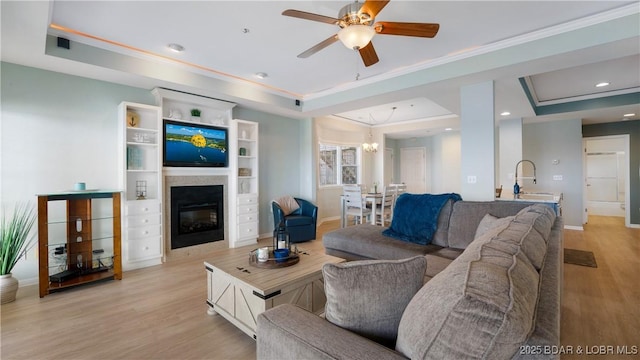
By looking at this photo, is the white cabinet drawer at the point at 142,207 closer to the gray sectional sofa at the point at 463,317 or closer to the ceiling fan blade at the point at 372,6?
the gray sectional sofa at the point at 463,317

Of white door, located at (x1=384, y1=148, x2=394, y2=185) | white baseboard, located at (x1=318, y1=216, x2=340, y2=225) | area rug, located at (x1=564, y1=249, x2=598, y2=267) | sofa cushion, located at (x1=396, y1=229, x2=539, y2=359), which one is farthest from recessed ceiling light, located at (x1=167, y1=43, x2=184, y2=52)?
white door, located at (x1=384, y1=148, x2=394, y2=185)

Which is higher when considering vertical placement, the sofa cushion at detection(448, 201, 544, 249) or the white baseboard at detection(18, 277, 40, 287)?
the sofa cushion at detection(448, 201, 544, 249)

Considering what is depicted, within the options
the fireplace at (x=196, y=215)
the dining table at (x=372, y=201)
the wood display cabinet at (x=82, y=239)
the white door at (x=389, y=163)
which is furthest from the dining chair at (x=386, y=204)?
the wood display cabinet at (x=82, y=239)

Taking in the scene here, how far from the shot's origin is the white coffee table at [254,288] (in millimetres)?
1961

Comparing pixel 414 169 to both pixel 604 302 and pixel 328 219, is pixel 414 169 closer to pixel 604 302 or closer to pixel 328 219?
pixel 328 219

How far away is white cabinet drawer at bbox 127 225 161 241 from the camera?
11.7ft

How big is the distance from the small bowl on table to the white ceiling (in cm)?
212

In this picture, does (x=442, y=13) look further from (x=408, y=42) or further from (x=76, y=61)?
(x=76, y=61)

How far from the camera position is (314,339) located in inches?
37.4

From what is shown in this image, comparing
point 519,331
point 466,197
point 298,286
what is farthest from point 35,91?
point 466,197

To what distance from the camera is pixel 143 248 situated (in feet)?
12.0

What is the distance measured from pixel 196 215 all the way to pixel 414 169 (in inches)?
277

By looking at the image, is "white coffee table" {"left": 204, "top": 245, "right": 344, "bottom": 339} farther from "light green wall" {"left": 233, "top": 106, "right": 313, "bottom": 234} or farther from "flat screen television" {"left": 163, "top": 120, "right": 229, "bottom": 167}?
"light green wall" {"left": 233, "top": 106, "right": 313, "bottom": 234}

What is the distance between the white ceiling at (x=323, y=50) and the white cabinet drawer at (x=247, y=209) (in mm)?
1734
